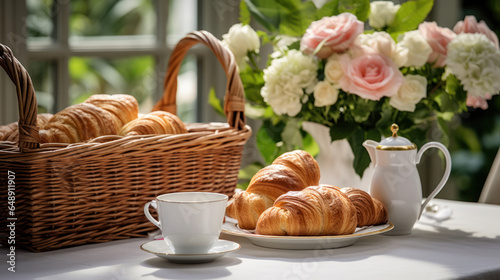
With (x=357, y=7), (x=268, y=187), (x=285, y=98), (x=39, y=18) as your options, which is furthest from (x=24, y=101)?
(x=39, y=18)

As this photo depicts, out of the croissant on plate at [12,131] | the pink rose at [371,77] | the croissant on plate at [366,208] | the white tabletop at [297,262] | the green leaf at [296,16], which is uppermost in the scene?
the green leaf at [296,16]

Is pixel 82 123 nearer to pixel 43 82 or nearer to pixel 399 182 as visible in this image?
pixel 399 182

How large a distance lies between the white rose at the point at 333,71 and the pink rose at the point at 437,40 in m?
0.19

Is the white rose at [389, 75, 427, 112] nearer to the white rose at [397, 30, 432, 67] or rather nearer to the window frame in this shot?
the white rose at [397, 30, 432, 67]

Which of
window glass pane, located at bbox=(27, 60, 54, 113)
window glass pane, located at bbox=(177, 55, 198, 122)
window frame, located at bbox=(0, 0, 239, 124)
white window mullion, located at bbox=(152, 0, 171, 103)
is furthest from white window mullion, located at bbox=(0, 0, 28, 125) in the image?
window glass pane, located at bbox=(177, 55, 198, 122)

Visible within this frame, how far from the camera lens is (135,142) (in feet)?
3.25

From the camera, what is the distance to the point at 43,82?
209 cm

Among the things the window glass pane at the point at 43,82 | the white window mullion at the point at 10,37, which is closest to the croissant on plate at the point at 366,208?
the white window mullion at the point at 10,37

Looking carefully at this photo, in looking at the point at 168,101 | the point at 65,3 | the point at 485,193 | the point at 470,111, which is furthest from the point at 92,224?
the point at 470,111

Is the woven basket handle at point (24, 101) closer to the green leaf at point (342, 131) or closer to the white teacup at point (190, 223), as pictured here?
the white teacup at point (190, 223)

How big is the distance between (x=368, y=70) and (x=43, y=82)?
1.27 meters

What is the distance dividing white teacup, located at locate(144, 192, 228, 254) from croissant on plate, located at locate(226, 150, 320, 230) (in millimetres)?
132

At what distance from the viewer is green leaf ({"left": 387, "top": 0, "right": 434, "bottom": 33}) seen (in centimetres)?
131

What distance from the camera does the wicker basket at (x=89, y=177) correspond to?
919 millimetres
